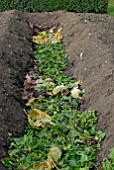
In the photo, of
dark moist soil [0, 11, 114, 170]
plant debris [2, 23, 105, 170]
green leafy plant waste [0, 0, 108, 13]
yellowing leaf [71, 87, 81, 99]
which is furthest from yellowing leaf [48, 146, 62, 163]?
green leafy plant waste [0, 0, 108, 13]

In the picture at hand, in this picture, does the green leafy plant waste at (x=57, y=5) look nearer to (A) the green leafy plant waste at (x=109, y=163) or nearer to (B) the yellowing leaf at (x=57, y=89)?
(B) the yellowing leaf at (x=57, y=89)

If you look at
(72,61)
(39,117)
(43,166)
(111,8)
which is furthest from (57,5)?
(43,166)

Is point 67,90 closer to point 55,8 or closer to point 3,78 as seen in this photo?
point 3,78

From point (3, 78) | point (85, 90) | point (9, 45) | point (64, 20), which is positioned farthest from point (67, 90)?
point (64, 20)

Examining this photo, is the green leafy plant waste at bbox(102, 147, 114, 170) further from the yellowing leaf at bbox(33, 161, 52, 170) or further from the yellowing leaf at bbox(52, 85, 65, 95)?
the yellowing leaf at bbox(52, 85, 65, 95)

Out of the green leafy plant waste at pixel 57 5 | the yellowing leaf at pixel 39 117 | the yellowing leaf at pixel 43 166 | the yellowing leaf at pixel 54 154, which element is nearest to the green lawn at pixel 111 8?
the green leafy plant waste at pixel 57 5
